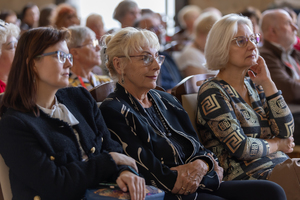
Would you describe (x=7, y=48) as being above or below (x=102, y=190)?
above

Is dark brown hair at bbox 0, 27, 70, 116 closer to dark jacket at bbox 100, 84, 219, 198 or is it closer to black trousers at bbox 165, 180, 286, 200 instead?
dark jacket at bbox 100, 84, 219, 198

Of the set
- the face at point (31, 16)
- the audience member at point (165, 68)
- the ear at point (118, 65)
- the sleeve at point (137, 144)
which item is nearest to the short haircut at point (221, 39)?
the ear at point (118, 65)

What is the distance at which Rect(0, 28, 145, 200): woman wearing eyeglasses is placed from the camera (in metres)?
1.28

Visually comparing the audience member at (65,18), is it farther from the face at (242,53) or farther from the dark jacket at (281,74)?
the face at (242,53)

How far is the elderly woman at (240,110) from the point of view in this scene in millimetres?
1924

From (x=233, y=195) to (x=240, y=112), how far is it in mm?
518

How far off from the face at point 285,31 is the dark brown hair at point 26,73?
2727 mm

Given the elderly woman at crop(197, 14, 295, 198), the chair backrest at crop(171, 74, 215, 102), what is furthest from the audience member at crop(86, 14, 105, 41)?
the elderly woman at crop(197, 14, 295, 198)

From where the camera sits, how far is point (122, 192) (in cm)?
134

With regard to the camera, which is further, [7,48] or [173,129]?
[7,48]

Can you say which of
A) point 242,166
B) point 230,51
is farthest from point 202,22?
point 242,166

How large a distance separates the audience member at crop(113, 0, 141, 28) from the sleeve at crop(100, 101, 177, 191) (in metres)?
2.90

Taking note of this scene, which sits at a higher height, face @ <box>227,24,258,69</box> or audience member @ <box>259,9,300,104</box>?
face @ <box>227,24,258,69</box>

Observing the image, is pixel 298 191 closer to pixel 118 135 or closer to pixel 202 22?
pixel 118 135
